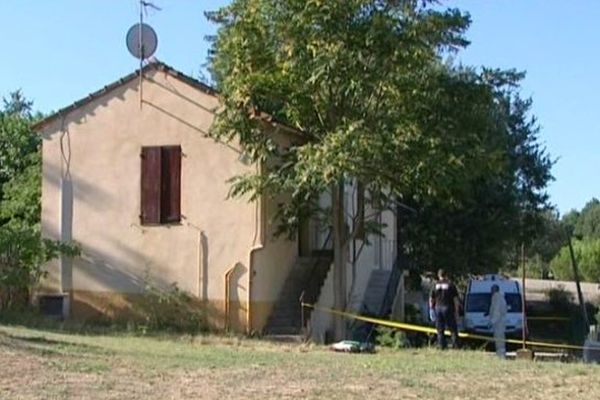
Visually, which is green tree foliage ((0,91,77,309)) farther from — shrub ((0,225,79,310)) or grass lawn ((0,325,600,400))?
grass lawn ((0,325,600,400))

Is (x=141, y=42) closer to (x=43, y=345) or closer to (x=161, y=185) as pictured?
(x=161, y=185)

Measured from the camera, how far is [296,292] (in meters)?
25.1

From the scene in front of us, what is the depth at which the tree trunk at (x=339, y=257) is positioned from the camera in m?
24.2

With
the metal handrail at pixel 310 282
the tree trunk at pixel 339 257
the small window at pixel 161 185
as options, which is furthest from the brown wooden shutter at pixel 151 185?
the tree trunk at pixel 339 257

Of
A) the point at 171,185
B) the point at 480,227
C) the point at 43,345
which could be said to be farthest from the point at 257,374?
the point at 480,227

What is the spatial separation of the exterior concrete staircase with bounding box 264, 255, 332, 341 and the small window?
3.08 meters

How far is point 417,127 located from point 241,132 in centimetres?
386

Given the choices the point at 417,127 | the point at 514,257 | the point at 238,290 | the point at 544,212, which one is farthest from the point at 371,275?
the point at 514,257

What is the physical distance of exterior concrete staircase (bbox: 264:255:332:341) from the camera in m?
24.1

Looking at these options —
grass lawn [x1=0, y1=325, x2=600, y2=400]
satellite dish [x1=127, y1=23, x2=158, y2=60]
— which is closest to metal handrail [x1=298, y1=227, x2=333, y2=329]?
grass lawn [x1=0, y1=325, x2=600, y2=400]

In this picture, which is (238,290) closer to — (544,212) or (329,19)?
(329,19)

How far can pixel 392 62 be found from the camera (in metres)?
22.3

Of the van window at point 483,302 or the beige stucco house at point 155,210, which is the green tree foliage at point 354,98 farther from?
the van window at point 483,302

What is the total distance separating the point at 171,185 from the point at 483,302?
13638 millimetres
